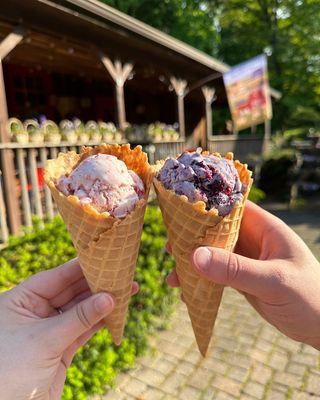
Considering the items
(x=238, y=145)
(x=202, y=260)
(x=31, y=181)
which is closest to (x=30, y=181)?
(x=31, y=181)

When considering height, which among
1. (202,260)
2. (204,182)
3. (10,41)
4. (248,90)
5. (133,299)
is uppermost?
(10,41)

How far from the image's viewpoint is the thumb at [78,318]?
190 centimetres

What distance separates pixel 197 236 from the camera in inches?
79.9

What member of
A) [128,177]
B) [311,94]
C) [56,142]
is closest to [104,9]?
[56,142]

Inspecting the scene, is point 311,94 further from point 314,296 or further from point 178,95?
point 314,296

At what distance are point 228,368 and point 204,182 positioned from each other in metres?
2.94

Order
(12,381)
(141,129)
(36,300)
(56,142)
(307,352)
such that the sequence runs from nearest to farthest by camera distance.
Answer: (12,381) < (36,300) < (307,352) < (56,142) < (141,129)

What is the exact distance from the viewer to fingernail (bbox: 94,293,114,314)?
6.52ft

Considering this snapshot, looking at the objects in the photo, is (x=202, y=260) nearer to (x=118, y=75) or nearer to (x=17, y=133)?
(x=17, y=133)

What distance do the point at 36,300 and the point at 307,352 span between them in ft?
11.4

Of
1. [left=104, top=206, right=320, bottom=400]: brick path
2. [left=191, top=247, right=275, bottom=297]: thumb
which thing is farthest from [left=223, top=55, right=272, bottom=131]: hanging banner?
[left=191, top=247, right=275, bottom=297]: thumb

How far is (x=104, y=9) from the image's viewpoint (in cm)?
687

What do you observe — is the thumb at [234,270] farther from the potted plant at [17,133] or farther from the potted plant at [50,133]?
the potted plant at [50,133]

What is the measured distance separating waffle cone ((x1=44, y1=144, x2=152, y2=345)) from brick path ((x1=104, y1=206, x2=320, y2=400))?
182 centimetres
